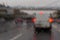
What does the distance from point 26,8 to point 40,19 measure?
12693 cm

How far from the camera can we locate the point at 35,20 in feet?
79.7

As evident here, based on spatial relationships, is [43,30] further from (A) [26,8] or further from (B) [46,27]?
(A) [26,8]

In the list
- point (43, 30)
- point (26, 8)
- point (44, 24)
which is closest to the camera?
point (44, 24)

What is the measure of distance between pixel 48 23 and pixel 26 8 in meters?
127

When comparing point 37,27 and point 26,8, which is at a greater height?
point 37,27

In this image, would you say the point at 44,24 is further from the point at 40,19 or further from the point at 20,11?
the point at 20,11

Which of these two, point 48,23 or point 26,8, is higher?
point 48,23

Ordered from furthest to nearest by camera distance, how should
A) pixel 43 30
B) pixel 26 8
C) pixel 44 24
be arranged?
pixel 26 8
pixel 43 30
pixel 44 24

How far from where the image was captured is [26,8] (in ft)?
495

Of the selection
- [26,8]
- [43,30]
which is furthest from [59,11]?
[43,30]

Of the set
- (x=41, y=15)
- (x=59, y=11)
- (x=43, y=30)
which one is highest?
(x=41, y=15)

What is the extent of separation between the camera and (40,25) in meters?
23.8

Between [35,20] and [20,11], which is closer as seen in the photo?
[35,20]

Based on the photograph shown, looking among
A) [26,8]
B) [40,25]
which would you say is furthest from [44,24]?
[26,8]
